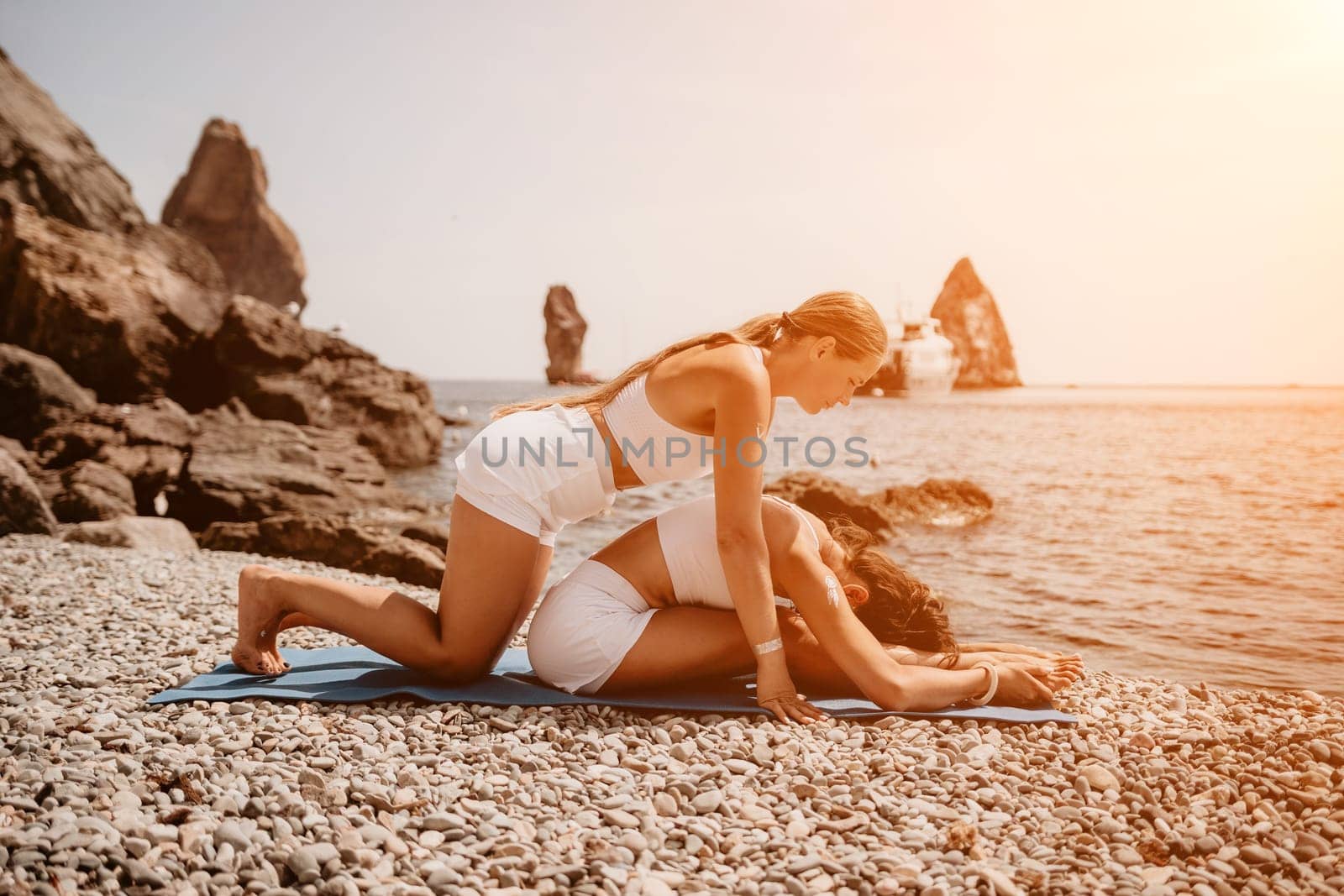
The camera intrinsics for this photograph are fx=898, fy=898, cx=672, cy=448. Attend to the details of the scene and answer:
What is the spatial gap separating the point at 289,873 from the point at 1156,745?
2.98 metres

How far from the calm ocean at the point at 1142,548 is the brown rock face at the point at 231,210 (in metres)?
59.5

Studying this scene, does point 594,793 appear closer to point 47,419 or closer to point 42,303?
point 47,419

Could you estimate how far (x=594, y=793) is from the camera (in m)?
2.72

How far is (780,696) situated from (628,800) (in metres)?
0.88

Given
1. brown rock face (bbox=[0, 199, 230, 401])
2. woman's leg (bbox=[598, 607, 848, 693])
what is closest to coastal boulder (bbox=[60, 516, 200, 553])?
woman's leg (bbox=[598, 607, 848, 693])

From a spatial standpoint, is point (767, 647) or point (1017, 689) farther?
point (1017, 689)

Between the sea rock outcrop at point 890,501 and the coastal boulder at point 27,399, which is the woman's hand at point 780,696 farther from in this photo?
the coastal boulder at point 27,399

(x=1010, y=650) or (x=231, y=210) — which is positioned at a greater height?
(x=231, y=210)

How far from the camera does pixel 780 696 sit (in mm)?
3340

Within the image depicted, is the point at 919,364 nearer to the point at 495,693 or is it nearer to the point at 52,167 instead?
the point at 52,167

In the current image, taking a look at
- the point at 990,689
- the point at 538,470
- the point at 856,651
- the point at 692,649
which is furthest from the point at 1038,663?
the point at 538,470

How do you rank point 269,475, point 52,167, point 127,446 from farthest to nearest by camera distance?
1. point 52,167
2. point 127,446
3. point 269,475

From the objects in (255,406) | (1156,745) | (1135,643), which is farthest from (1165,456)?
(1156,745)

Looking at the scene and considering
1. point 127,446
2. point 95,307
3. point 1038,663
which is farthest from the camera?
point 95,307
